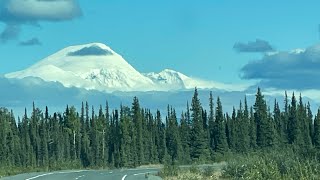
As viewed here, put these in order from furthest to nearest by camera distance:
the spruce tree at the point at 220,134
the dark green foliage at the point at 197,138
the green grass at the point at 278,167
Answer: the spruce tree at the point at 220,134
the dark green foliage at the point at 197,138
the green grass at the point at 278,167

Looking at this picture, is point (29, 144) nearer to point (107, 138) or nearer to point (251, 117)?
point (107, 138)

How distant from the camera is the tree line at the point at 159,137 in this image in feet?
381

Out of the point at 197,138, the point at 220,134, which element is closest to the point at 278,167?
the point at 197,138

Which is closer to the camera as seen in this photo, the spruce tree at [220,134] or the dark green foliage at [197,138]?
the dark green foliage at [197,138]

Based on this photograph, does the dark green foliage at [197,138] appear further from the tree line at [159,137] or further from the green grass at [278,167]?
the green grass at [278,167]

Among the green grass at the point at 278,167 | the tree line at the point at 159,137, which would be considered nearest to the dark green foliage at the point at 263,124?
the tree line at the point at 159,137

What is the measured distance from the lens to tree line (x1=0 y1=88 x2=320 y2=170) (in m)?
116

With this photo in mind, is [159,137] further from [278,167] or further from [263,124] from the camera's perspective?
[278,167]

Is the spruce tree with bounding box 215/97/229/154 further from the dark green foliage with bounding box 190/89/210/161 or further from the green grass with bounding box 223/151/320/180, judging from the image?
the green grass with bounding box 223/151/320/180

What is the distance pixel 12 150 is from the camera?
119 meters

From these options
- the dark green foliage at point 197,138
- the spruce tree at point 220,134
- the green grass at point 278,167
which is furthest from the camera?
the spruce tree at point 220,134

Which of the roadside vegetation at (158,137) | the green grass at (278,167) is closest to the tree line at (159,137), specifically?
the roadside vegetation at (158,137)

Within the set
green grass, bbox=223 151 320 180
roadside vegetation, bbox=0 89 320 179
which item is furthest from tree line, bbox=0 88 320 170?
green grass, bbox=223 151 320 180

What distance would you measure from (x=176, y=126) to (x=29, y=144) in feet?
77.4
